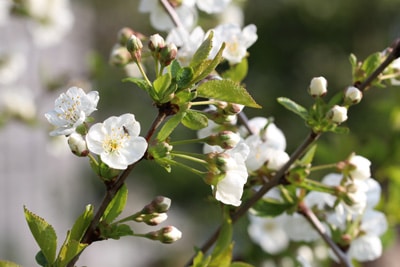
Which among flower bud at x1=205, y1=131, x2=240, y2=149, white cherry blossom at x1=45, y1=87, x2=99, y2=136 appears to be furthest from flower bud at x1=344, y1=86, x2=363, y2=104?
white cherry blossom at x1=45, y1=87, x2=99, y2=136

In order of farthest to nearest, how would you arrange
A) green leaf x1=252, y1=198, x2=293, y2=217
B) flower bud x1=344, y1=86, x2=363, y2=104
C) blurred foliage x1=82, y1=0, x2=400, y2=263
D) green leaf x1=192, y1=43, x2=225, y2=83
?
blurred foliage x1=82, y1=0, x2=400, y2=263, green leaf x1=252, y1=198, x2=293, y2=217, flower bud x1=344, y1=86, x2=363, y2=104, green leaf x1=192, y1=43, x2=225, y2=83

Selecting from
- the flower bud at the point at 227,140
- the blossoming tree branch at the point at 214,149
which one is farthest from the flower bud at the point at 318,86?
the flower bud at the point at 227,140

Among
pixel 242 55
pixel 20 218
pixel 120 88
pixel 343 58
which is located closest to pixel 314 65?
pixel 343 58

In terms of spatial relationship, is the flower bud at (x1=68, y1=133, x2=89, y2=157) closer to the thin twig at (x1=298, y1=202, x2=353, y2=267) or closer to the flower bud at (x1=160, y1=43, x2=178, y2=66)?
the flower bud at (x1=160, y1=43, x2=178, y2=66)

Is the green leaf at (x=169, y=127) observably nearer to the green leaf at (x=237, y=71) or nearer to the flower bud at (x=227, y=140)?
the flower bud at (x=227, y=140)

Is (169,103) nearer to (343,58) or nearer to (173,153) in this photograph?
(173,153)

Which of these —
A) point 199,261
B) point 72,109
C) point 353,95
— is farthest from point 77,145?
point 353,95

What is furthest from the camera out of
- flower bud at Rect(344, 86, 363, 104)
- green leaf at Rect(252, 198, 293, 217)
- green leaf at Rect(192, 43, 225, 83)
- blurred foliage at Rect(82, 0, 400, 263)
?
blurred foliage at Rect(82, 0, 400, 263)
